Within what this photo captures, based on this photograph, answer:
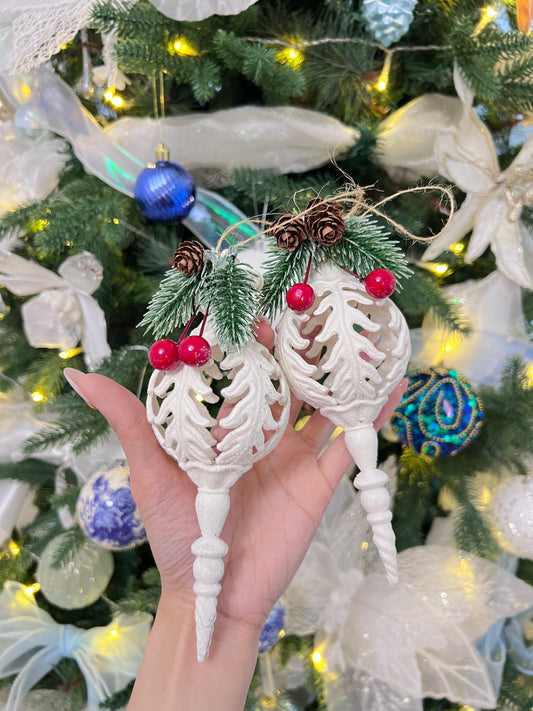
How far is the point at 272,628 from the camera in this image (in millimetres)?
932

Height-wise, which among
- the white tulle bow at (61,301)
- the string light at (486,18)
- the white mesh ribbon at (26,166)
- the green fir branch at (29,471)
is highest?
the string light at (486,18)

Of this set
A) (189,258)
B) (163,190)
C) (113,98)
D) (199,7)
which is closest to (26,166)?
(113,98)

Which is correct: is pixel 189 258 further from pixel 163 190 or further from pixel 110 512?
pixel 110 512

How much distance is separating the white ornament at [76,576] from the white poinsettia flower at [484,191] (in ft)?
2.85

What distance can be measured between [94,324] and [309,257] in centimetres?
48

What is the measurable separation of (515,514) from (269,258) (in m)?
0.66

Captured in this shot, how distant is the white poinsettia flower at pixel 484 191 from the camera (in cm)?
94

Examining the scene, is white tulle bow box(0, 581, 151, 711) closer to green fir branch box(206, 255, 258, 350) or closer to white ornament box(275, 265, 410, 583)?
white ornament box(275, 265, 410, 583)

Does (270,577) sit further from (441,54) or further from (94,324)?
(441,54)

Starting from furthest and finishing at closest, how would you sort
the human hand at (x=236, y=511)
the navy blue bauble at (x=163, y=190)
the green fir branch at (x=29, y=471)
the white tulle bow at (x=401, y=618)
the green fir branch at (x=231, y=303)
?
→ the green fir branch at (x=29, y=471) → the white tulle bow at (x=401, y=618) → the navy blue bauble at (x=163, y=190) → the human hand at (x=236, y=511) → the green fir branch at (x=231, y=303)

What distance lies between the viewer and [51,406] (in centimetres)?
95

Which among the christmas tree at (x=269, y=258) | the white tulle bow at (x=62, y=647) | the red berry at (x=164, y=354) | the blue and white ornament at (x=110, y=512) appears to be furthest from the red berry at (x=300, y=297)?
the white tulle bow at (x=62, y=647)

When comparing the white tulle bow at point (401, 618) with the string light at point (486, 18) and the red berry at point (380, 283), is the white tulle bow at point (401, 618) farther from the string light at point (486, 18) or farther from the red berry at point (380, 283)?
the string light at point (486, 18)

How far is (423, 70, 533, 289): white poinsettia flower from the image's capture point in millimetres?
938
